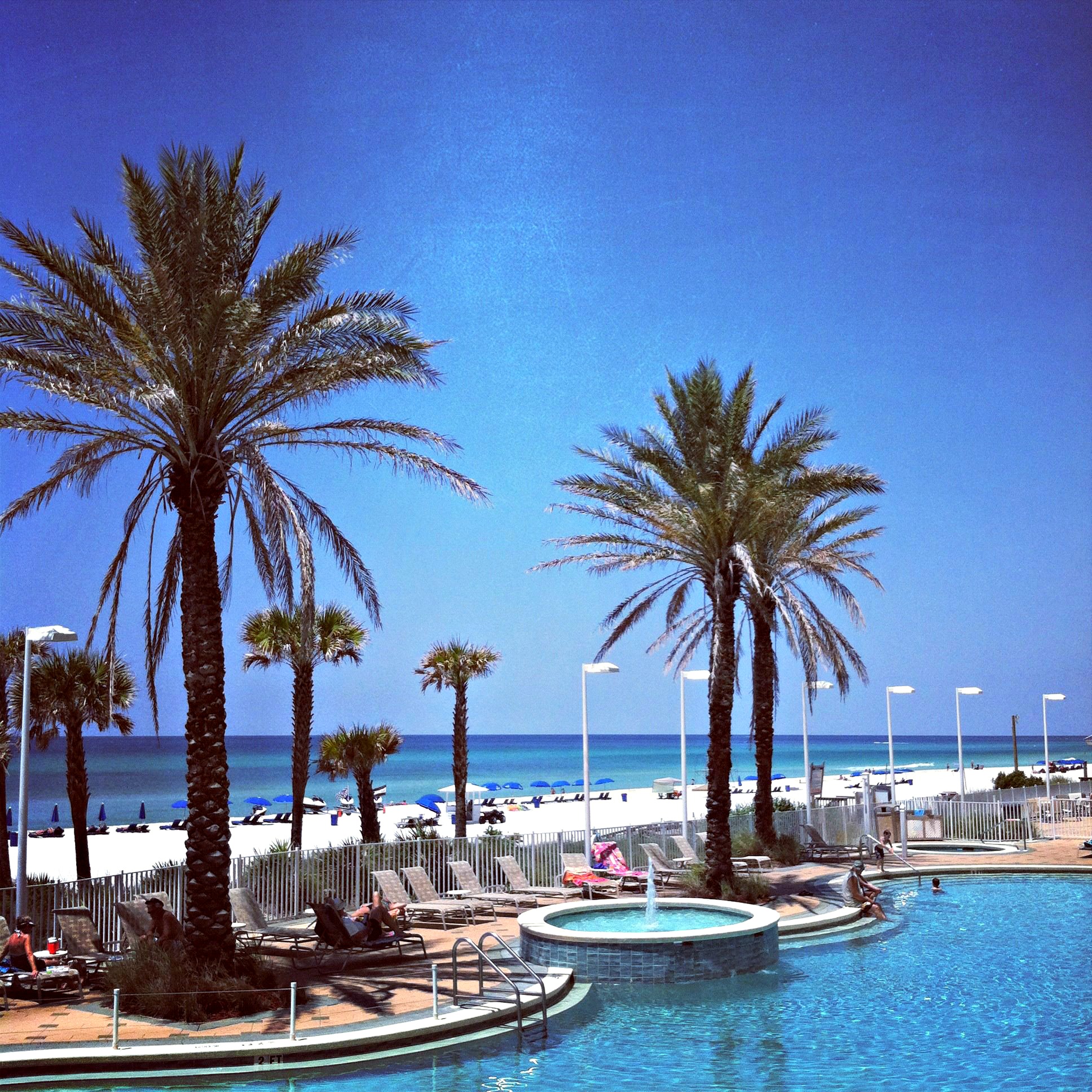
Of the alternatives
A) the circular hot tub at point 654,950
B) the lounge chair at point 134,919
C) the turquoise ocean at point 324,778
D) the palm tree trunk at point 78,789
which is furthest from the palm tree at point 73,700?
the turquoise ocean at point 324,778

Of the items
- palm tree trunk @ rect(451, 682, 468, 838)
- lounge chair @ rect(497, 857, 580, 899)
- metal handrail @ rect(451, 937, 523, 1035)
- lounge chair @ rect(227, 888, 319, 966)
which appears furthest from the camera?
palm tree trunk @ rect(451, 682, 468, 838)

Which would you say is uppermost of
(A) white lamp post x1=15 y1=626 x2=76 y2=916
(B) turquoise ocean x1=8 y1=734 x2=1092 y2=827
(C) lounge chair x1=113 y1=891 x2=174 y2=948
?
(A) white lamp post x1=15 y1=626 x2=76 y2=916

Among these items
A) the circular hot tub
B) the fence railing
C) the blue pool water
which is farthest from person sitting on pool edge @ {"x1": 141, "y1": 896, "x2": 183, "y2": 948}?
the blue pool water

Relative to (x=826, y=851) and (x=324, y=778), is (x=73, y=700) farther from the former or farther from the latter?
(x=324, y=778)

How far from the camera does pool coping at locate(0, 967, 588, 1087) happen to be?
1123 centimetres

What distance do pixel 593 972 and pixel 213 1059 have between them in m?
5.86

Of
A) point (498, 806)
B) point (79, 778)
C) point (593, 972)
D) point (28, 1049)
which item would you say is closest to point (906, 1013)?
point (593, 972)

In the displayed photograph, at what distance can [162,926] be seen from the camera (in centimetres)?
1487

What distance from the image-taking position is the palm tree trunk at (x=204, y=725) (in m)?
14.4

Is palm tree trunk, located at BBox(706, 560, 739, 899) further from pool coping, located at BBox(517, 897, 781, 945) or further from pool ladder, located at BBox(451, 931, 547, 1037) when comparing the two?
pool ladder, located at BBox(451, 931, 547, 1037)

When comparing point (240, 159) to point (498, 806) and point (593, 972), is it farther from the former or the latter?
point (498, 806)

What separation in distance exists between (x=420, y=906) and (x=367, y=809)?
39.2ft

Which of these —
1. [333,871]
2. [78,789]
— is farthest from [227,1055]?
[78,789]

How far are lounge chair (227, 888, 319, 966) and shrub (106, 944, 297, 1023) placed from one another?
2.08 meters
